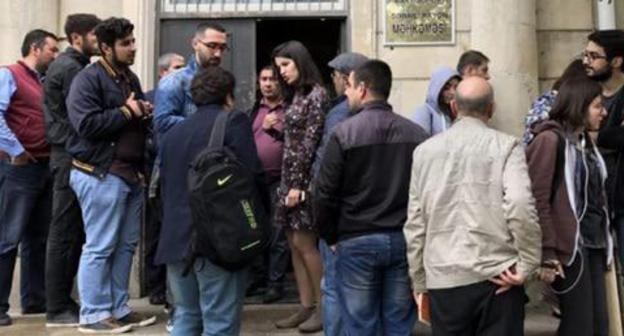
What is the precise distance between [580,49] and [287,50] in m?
3.17

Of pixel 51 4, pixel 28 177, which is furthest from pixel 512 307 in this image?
pixel 51 4

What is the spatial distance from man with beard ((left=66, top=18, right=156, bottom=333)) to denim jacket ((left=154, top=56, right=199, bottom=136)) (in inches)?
4.1

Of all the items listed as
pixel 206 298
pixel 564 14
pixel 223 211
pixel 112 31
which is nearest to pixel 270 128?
pixel 112 31

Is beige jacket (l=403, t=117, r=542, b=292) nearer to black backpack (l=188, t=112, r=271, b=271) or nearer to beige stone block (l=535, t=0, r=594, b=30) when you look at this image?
black backpack (l=188, t=112, r=271, b=271)

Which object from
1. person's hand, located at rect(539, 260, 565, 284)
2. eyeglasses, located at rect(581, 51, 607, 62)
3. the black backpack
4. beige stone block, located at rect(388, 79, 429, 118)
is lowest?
person's hand, located at rect(539, 260, 565, 284)

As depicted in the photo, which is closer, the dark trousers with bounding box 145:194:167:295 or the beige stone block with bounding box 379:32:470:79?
the dark trousers with bounding box 145:194:167:295

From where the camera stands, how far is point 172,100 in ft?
18.0

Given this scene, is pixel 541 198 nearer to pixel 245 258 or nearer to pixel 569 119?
pixel 569 119

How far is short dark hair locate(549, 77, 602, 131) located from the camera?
14.7ft

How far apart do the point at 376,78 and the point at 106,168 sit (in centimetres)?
206

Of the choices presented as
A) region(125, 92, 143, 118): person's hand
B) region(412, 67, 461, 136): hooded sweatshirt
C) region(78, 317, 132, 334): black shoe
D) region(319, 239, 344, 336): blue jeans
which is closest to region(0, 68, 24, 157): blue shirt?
region(125, 92, 143, 118): person's hand

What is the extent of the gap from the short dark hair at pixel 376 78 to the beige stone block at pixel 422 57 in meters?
2.60

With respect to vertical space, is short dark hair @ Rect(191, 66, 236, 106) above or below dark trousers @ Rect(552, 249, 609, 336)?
above

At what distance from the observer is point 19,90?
19.3ft
